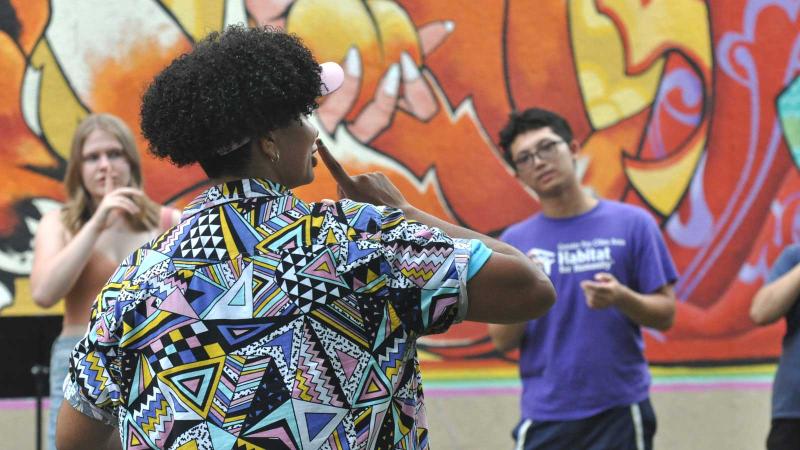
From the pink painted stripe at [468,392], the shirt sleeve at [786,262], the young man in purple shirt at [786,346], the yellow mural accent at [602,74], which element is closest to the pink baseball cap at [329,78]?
the young man in purple shirt at [786,346]

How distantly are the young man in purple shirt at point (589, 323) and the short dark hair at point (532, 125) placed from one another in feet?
0.68

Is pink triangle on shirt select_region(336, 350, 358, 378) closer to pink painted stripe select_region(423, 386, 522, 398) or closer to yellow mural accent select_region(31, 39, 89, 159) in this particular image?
pink painted stripe select_region(423, 386, 522, 398)

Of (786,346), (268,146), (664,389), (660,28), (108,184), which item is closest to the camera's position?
(268,146)

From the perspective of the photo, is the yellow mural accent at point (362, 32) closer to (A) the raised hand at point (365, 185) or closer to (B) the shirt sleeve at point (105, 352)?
(A) the raised hand at point (365, 185)

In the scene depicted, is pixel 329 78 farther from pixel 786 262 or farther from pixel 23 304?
pixel 23 304

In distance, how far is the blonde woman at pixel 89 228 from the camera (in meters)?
3.68

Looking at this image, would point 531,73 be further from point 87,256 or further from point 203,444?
point 203,444

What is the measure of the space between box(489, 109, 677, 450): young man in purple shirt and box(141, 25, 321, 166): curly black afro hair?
202 centimetres

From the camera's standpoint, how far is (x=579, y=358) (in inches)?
153

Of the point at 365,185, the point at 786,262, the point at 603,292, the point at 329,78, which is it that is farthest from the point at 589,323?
the point at 329,78

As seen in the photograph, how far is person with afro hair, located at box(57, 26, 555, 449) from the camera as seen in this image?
179 cm

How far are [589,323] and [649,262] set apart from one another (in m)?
0.33

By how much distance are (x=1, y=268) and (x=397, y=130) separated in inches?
84.5

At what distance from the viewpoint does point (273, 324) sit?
1.78 meters
